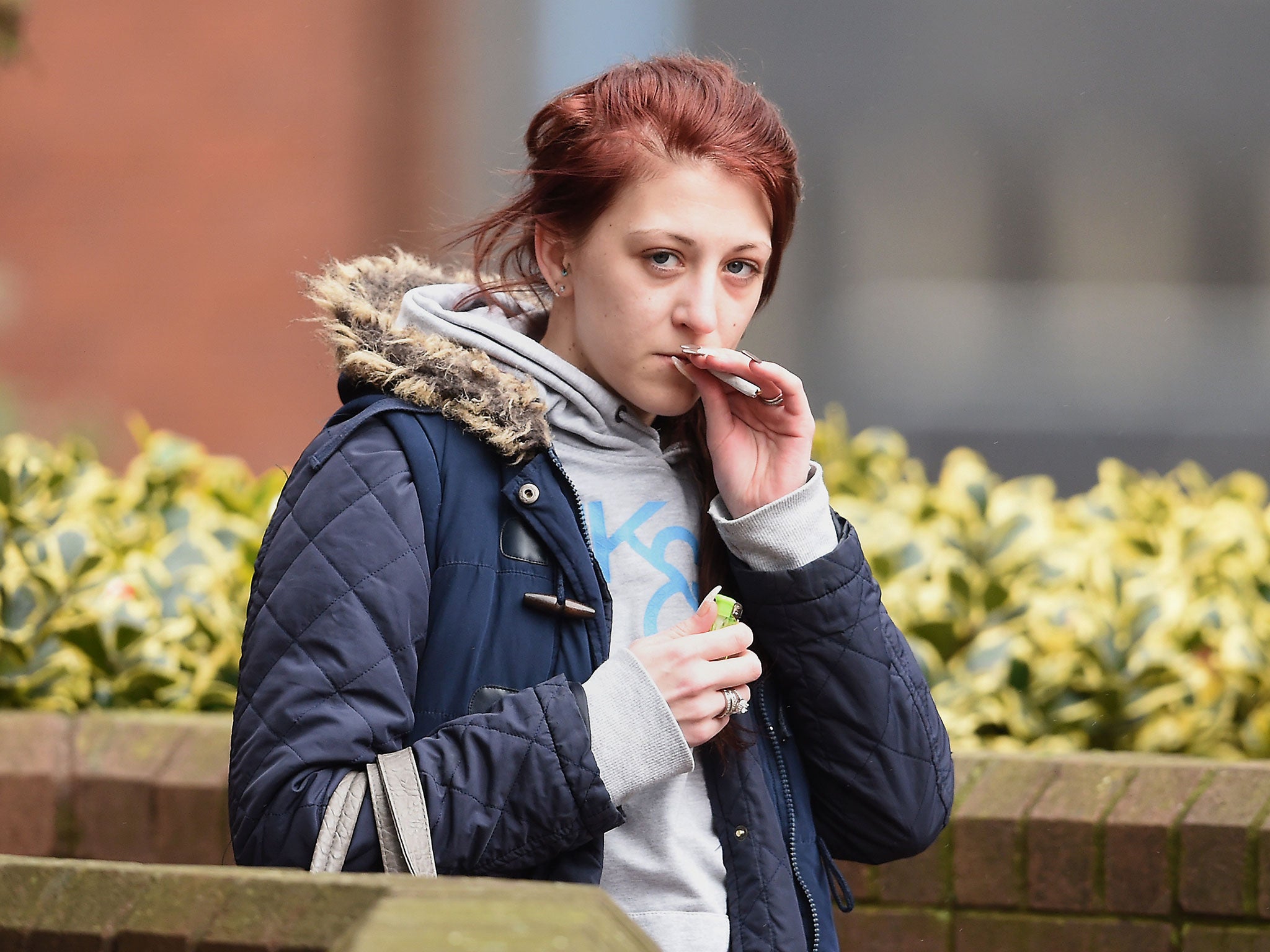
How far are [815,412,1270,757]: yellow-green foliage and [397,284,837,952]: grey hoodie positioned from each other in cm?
152

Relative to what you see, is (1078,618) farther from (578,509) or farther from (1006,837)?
(578,509)

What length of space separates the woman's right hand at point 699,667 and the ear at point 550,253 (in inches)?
18.7

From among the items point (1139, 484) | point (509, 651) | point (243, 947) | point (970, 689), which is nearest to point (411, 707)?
point (509, 651)

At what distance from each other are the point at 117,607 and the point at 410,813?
6.49 feet

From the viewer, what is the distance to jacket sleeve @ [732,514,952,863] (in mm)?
1902

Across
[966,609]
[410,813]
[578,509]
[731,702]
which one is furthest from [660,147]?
[966,609]

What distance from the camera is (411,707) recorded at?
1746 mm

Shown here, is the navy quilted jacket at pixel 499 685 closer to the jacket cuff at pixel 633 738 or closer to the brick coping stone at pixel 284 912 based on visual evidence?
the jacket cuff at pixel 633 738

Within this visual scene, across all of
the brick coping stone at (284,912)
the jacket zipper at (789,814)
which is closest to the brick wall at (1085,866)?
the jacket zipper at (789,814)

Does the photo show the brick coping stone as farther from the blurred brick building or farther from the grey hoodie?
the blurred brick building

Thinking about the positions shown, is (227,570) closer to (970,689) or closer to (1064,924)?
(970,689)

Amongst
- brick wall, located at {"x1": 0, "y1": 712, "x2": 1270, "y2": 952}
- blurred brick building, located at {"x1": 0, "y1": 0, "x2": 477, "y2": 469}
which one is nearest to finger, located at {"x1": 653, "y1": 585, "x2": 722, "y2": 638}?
brick wall, located at {"x1": 0, "y1": 712, "x2": 1270, "y2": 952}

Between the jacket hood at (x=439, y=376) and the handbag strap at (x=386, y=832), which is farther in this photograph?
the jacket hood at (x=439, y=376)

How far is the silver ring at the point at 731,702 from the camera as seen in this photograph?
1771 millimetres
